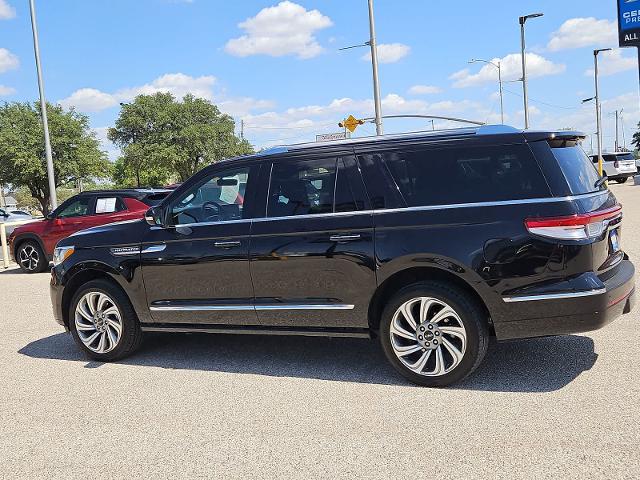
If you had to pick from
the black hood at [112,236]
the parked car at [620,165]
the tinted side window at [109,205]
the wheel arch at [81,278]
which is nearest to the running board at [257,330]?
the wheel arch at [81,278]

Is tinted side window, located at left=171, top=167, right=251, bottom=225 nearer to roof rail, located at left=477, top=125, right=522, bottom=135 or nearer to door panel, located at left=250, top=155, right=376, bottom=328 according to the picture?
door panel, located at left=250, top=155, right=376, bottom=328

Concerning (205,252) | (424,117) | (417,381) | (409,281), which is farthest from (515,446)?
(424,117)

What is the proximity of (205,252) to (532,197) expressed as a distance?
2.67 m

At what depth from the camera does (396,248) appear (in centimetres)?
457

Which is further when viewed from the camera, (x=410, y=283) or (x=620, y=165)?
(x=620, y=165)

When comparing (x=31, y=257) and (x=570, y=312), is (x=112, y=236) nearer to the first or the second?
(x=570, y=312)

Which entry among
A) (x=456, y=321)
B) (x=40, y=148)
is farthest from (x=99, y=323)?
(x=40, y=148)

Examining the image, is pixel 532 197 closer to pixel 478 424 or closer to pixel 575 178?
pixel 575 178

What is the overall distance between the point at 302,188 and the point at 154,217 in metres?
1.46

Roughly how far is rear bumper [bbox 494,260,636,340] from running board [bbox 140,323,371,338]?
1.13 meters

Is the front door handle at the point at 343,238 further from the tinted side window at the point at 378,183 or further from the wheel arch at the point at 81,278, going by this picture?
the wheel arch at the point at 81,278

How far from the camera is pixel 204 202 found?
5480 mm

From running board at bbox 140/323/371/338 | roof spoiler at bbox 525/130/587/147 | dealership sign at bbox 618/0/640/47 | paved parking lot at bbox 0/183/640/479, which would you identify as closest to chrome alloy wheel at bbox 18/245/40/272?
paved parking lot at bbox 0/183/640/479

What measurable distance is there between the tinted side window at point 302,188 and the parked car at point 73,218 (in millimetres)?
7195
